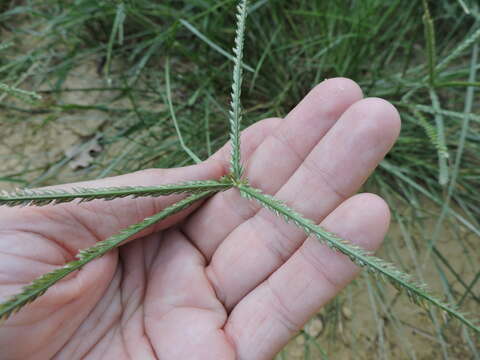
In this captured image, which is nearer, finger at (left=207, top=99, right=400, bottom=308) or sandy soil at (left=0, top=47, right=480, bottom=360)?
finger at (left=207, top=99, right=400, bottom=308)

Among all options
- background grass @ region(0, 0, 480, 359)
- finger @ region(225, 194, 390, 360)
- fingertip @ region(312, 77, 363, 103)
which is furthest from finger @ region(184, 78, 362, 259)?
background grass @ region(0, 0, 480, 359)

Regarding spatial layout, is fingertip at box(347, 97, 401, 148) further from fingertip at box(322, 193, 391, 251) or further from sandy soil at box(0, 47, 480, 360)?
sandy soil at box(0, 47, 480, 360)

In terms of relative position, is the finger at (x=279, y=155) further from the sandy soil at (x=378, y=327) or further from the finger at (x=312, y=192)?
the sandy soil at (x=378, y=327)

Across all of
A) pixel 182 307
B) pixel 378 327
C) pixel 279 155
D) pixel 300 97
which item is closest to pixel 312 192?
pixel 279 155

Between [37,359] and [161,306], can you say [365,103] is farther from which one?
[37,359]

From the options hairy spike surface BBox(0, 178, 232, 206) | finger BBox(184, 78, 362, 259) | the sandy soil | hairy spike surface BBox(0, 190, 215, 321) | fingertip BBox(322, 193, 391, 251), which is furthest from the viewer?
the sandy soil

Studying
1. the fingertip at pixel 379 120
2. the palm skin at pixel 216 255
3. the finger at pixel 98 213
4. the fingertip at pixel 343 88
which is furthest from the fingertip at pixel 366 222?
the finger at pixel 98 213

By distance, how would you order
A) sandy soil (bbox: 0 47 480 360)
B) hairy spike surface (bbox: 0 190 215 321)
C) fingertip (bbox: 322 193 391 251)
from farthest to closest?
sandy soil (bbox: 0 47 480 360) < fingertip (bbox: 322 193 391 251) < hairy spike surface (bbox: 0 190 215 321)

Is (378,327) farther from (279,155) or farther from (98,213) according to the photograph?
(98,213)
